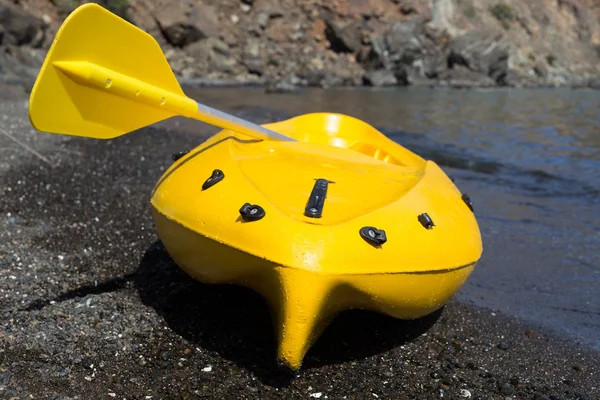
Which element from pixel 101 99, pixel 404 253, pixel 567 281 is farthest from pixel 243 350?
pixel 567 281

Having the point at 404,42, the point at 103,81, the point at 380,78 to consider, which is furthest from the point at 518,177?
the point at 404,42

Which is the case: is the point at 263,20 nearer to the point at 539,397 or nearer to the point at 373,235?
the point at 373,235

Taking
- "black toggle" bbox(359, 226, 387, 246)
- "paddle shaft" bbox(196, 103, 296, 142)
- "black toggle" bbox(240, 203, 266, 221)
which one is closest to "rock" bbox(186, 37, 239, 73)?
"paddle shaft" bbox(196, 103, 296, 142)

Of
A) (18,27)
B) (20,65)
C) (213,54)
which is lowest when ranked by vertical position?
(213,54)

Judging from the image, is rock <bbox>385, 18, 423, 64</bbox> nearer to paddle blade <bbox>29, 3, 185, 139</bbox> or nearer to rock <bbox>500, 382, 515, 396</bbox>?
paddle blade <bbox>29, 3, 185, 139</bbox>

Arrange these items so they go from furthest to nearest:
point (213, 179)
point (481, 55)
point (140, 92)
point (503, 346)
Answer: point (481, 55), point (503, 346), point (213, 179), point (140, 92)

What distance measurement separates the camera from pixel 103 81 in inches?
108

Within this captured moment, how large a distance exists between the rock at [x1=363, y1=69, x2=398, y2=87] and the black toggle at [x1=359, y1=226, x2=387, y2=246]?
2449cm

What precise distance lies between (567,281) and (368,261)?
8.95 ft

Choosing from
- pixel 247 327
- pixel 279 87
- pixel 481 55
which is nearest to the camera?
pixel 247 327

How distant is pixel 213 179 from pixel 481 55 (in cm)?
3093

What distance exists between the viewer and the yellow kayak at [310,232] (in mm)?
2551

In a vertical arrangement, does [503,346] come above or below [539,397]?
below

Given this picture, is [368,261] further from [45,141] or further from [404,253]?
[45,141]
